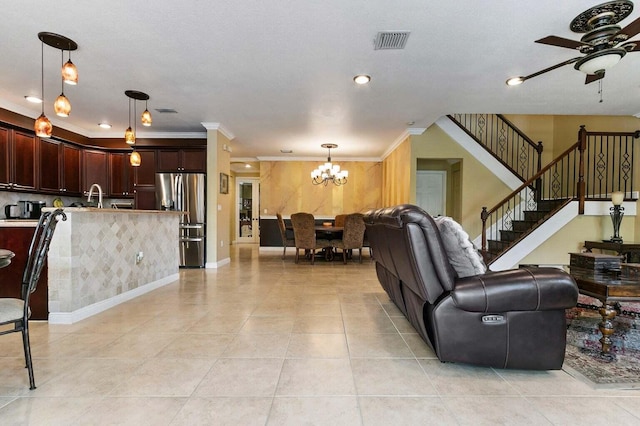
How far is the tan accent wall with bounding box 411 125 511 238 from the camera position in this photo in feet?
19.8

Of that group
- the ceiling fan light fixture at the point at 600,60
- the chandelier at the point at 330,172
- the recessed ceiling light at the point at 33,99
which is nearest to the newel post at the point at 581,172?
the ceiling fan light fixture at the point at 600,60

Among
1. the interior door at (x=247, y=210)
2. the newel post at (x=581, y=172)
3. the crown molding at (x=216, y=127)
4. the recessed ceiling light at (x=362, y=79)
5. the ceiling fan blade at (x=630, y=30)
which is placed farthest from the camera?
the interior door at (x=247, y=210)

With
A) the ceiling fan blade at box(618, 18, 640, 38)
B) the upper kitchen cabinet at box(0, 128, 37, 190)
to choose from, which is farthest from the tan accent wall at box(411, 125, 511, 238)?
the upper kitchen cabinet at box(0, 128, 37, 190)

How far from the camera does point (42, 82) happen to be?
12.9ft

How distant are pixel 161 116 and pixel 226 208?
215cm

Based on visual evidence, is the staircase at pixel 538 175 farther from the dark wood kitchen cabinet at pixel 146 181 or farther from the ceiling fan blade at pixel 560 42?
the dark wood kitchen cabinet at pixel 146 181

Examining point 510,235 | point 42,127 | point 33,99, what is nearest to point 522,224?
point 510,235

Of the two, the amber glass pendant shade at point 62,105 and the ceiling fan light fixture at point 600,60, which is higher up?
the ceiling fan light fixture at point 600,60

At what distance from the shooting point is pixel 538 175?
4.92 m

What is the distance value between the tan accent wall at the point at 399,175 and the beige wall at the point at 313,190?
46cm

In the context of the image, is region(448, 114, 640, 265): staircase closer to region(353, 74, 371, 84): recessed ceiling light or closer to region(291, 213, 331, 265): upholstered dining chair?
region(353, 74, 371, 84): recessed ceiling light

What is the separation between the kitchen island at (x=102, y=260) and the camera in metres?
2.83

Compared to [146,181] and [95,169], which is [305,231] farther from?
[95,169]

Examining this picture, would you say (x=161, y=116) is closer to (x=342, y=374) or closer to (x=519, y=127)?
(x=342, y=374)
